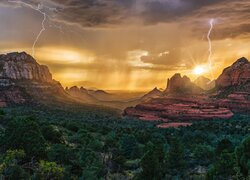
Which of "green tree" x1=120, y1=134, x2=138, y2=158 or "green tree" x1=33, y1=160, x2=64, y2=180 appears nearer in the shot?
"green tree" x1=33, y1=160, x2=64, y2=180

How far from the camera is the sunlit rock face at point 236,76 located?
180250 millimetres

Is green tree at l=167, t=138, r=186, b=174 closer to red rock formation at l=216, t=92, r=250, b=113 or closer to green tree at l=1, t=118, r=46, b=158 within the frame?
green tree at l=1, t=118, r=46, b=158

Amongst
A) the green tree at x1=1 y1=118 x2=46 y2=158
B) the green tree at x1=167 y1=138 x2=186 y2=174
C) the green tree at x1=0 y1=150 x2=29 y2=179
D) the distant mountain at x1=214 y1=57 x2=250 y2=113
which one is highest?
the distant mountain at x1=214 y1=57 x2=250 y2=113

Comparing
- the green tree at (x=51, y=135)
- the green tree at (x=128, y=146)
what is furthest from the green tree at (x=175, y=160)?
the green tree at (x=51, y=135)

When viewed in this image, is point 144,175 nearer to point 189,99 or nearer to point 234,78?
point 189,99

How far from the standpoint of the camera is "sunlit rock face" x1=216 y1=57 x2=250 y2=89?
7096 inches

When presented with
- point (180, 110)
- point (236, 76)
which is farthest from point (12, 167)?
point (236, 76)

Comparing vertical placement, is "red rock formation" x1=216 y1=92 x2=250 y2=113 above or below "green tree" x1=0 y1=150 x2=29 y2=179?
above

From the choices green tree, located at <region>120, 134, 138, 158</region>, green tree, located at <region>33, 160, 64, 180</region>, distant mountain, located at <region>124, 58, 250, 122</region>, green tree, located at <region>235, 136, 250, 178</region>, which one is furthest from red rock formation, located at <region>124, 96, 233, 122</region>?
green tree, located at <region>235, 136, 250, 178</region>

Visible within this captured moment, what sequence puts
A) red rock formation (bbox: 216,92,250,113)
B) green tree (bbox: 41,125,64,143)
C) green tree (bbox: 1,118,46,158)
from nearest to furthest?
1. green tree (bbox: 1,118,46,158)
2. green tree (bbox: 41,125,64,143)
3. red rock formation (bbox: 216,92,250,113)

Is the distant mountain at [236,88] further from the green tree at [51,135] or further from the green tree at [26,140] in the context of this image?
the green tree at [26,140]

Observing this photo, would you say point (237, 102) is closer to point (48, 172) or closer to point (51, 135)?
point (51, 135)

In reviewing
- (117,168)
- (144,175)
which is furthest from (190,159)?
(144,175)

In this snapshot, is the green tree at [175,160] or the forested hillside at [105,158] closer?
the forested hillside at [105,158]
